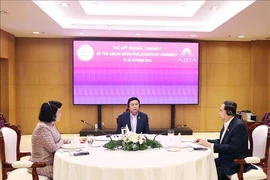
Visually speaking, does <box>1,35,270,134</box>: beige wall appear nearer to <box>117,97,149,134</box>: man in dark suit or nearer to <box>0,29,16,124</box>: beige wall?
<box>0,29,16,124</box>: beige wall

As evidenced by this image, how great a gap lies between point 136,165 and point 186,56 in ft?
19.5

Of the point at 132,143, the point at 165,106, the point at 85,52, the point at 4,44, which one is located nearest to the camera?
the point at 132,143

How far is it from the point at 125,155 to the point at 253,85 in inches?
265

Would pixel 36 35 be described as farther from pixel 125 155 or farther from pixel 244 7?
pixel 125 155

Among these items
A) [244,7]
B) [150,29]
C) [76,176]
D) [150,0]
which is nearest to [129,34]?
[150,29]

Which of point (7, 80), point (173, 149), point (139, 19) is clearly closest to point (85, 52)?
point (139, 19)

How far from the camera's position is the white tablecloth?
7.98ft

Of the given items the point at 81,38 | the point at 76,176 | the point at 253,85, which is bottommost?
the point at 76,176

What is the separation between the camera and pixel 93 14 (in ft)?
20.5

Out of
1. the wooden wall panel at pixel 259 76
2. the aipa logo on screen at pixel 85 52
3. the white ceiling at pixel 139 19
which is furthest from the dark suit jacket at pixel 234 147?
the wooden wall panel at pixel 259 76

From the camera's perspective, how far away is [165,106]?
8273 millimetres

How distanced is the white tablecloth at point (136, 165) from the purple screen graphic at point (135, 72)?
16.2ft

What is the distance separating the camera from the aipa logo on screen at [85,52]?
25.6ft

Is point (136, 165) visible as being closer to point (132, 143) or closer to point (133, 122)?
point (132, 143)
